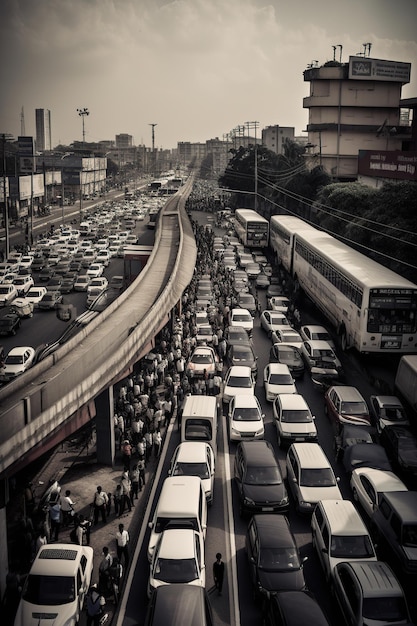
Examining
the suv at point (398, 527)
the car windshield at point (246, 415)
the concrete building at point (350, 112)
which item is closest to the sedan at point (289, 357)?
the car windshield at point (246, 415)

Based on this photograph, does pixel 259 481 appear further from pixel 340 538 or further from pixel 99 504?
pixel 99 504

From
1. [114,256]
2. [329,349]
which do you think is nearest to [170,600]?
[329,349]

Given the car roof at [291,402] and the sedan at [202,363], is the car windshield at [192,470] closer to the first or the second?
the car roof at [291,402]

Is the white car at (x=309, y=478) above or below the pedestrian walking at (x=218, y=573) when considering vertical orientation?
above

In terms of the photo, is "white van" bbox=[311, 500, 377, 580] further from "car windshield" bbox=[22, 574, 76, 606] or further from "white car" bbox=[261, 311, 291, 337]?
"white car" bbox=[261, 311, 291, 337]

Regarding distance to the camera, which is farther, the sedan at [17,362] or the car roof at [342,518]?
the sedan at [17,362]

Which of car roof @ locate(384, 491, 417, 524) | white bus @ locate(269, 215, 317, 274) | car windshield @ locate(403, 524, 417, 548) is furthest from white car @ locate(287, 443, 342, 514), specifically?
white bus @ locate(269, 215, 317, 274)

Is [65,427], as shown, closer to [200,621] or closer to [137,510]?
[137,510]
